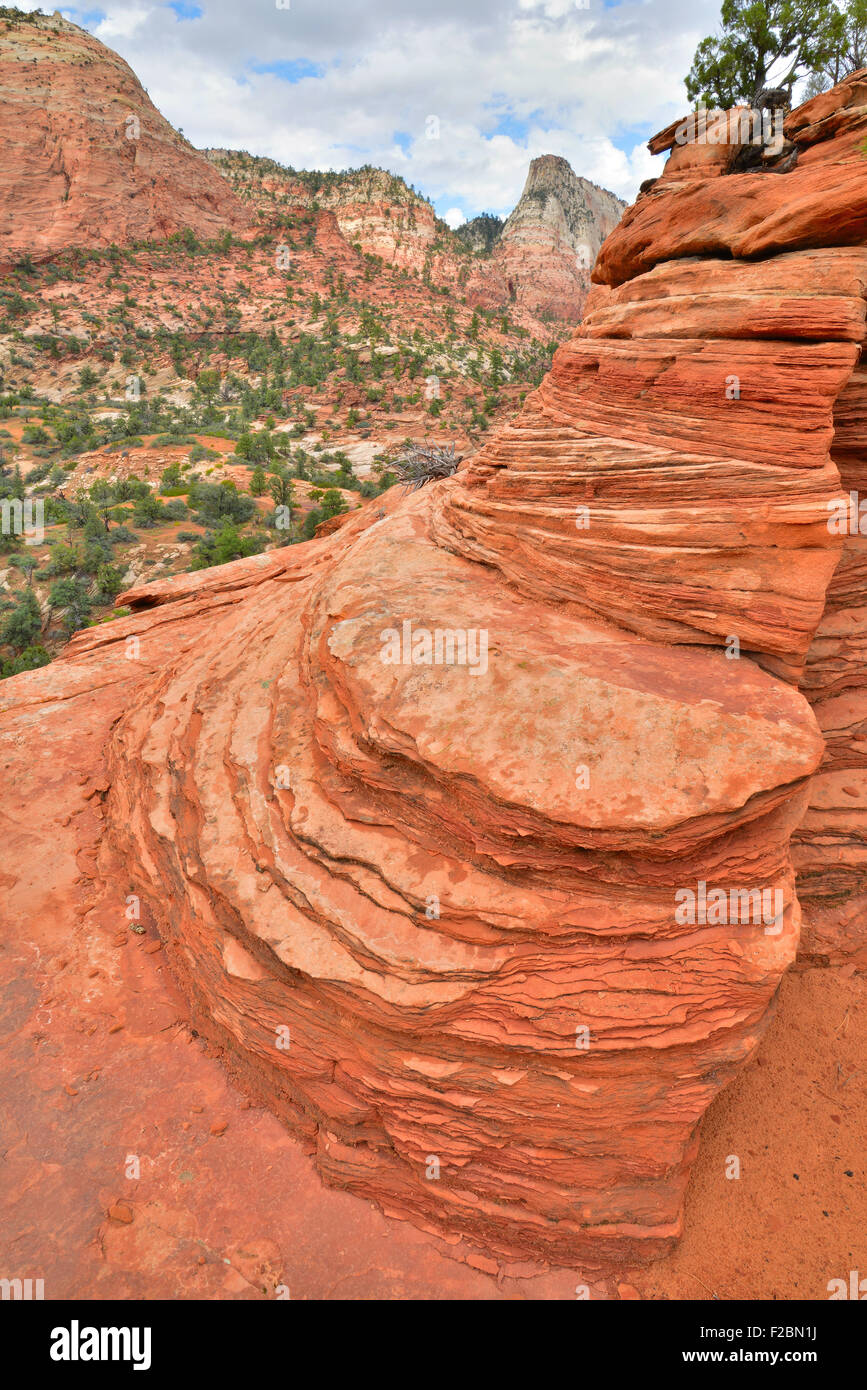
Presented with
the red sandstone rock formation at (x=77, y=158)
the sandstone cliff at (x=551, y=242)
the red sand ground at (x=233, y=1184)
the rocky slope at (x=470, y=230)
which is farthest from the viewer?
the sandstone cliff at (x=551, y=242)

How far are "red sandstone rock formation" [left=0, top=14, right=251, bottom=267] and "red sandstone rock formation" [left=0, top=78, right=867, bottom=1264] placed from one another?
6877 centimetres

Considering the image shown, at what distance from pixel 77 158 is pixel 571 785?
79.0m

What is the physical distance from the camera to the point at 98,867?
8008 millimetres

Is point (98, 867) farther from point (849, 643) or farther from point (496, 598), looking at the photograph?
point (849, 643)

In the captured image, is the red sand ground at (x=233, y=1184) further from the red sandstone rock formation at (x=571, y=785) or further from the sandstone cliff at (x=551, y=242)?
the sandstone cliff at (x=551, y=242)

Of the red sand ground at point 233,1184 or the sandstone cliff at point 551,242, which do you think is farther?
the sandstone cliff at point 551,242

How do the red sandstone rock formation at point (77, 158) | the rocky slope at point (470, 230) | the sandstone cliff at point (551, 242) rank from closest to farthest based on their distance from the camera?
the red sandstone rock formation at point (77, 158) → the rocky slope at point (470, 230) → the sandstone cliff at point (551, 242)

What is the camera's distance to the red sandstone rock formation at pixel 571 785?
491 centimetres

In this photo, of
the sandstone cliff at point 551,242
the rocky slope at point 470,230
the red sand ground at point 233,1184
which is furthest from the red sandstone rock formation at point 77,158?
the red sand ground at point 233,1184

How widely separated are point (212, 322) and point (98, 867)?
55.8 m

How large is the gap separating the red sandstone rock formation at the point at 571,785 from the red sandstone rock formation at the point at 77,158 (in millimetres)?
68765

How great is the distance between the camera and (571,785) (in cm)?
487

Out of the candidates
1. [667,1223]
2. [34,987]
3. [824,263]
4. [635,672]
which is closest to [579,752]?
[635,672]

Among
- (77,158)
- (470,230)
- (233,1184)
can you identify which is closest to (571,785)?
(233,1184)
